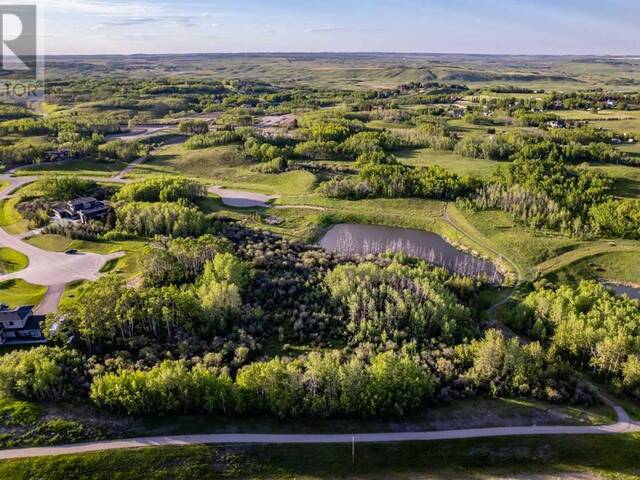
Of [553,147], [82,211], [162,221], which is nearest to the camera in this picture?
[162,221]

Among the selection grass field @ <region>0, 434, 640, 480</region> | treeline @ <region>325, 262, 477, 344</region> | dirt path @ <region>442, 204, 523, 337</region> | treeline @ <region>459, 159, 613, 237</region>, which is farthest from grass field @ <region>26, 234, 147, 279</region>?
treeline @ <region>459, 159, 613, 237</region>

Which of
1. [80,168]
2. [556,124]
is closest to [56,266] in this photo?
[80,168]

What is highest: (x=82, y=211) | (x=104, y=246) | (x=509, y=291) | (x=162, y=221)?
(x=82, y=211)

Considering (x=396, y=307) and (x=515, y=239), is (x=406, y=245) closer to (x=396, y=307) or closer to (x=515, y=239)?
(x=515, y=239)

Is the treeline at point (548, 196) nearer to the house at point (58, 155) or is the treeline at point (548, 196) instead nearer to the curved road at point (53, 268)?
the curved road at point (53, 268)

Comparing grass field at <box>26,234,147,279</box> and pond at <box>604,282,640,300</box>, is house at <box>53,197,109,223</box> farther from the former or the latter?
pond at <box>604,282,640,300</box>
